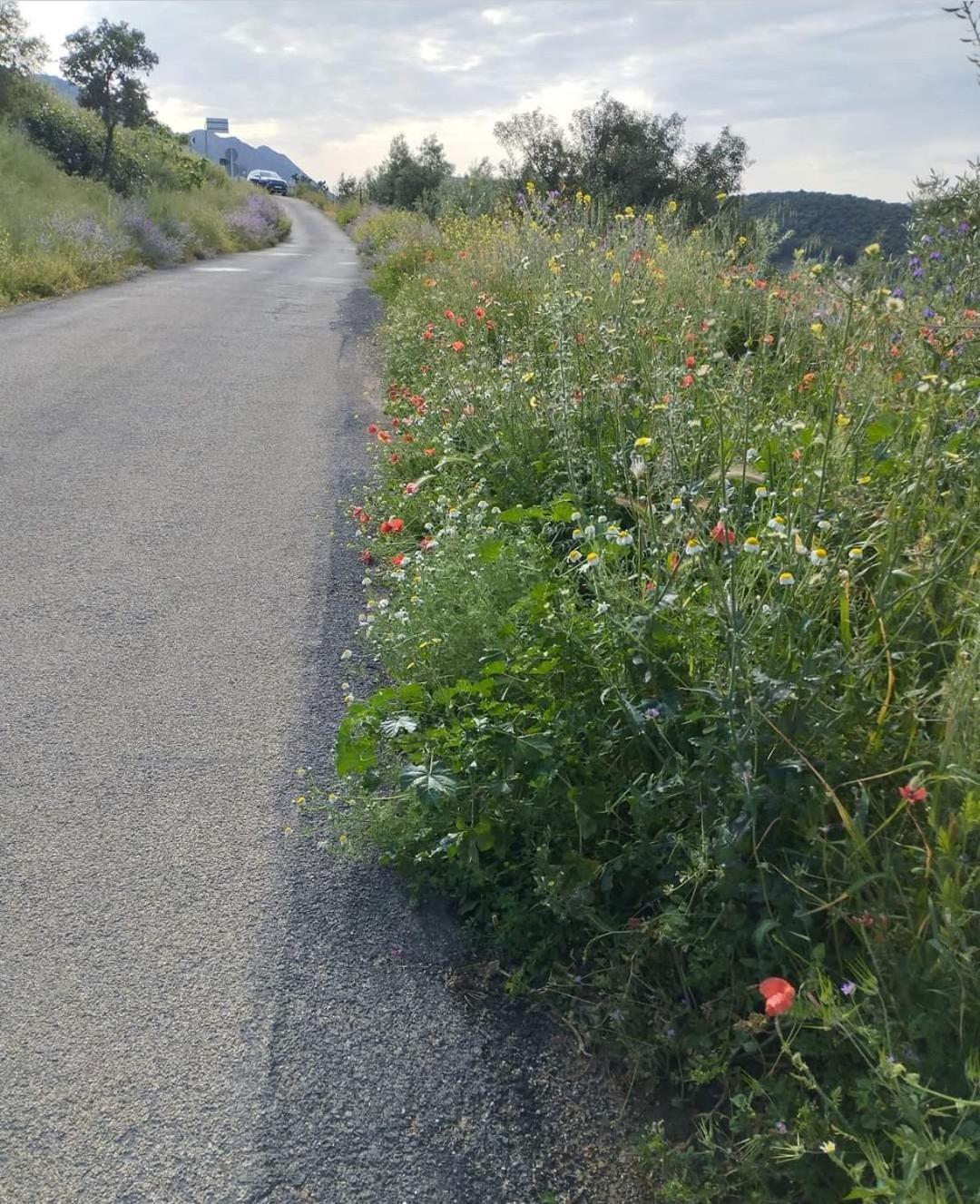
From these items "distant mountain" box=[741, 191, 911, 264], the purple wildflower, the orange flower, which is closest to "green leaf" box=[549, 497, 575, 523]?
the orange flower

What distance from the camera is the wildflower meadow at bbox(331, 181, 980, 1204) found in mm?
2055

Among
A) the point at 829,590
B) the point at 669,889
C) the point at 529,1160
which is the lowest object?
the point at 529,1160

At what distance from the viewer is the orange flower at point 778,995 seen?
2.00 m

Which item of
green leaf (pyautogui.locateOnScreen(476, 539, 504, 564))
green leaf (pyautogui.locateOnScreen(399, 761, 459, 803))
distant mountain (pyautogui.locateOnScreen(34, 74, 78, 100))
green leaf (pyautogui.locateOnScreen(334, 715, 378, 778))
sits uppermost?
distant mountain (pyautogui.locateOnScreen(34, 74, 78, 100))

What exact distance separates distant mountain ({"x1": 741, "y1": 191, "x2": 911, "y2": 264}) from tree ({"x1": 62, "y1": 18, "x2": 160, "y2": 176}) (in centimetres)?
2151

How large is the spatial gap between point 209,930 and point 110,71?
3059 cm

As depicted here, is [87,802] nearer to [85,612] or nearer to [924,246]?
[85,612]

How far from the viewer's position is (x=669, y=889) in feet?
7.99

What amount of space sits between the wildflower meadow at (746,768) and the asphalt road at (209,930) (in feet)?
0.78

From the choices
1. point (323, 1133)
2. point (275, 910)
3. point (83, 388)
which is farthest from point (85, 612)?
point (83, 388)

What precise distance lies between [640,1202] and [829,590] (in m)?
1.55

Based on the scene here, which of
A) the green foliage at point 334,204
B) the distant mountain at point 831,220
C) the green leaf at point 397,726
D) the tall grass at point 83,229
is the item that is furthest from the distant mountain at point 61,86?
the green leaf at point 397,726

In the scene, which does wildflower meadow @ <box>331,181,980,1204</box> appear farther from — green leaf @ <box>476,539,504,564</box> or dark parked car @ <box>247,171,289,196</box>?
dark parked car @ <box>247,171,289,196</box>

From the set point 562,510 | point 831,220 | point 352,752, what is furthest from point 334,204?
point 352,752
